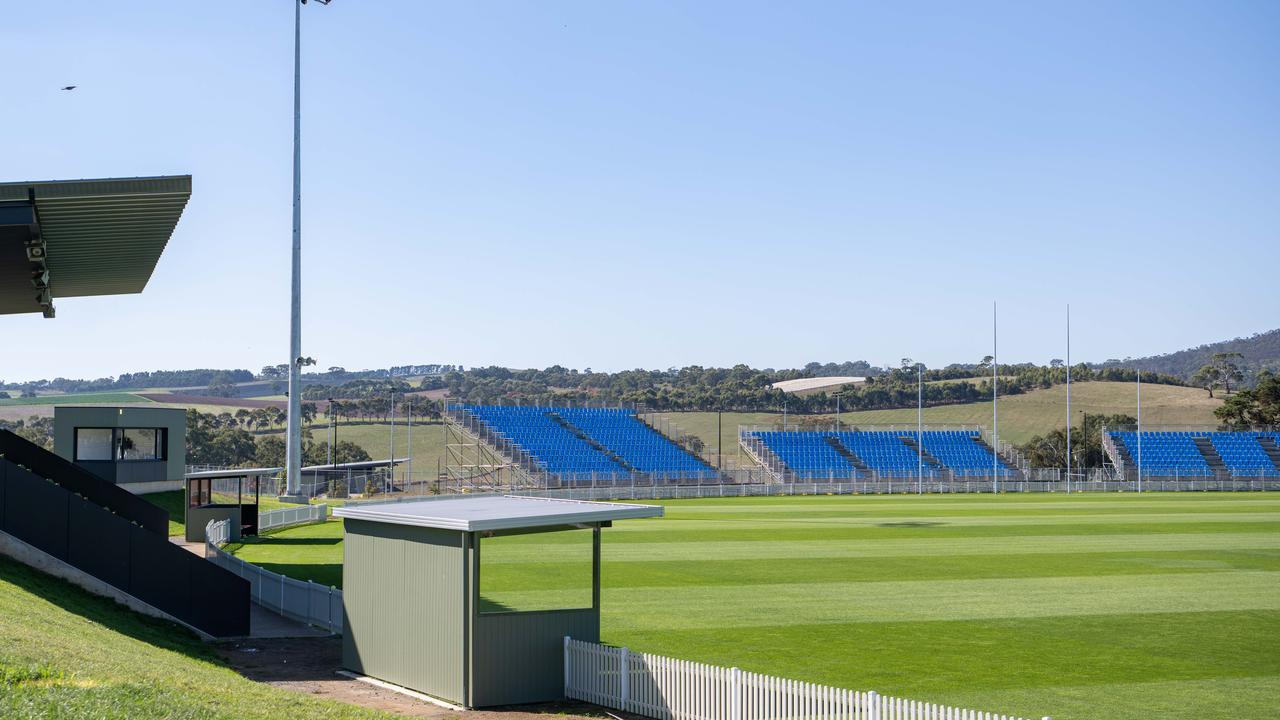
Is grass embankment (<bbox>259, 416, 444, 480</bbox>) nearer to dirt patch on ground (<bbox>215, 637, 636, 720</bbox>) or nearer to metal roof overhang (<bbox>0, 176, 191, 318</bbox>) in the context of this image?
metal roof overhang (<bbox>0, 176, 191, 318</bbox>)

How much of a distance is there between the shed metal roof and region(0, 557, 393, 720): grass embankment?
3109 millimetres

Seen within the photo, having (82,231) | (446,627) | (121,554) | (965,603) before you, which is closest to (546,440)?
(965,603)

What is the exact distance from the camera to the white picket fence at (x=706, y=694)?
42.9 feet

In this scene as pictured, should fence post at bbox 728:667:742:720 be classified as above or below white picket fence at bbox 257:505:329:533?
above

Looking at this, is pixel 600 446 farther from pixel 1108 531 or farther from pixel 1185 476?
pixel 1108 531

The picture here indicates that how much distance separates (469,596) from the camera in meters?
16.2

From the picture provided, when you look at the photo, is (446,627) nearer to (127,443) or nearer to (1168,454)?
(127,443)

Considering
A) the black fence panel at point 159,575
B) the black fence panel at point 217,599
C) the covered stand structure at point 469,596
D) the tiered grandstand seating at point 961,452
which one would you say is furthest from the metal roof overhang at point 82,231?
the tiered grandstand seating at point 961,452

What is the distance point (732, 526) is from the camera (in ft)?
154

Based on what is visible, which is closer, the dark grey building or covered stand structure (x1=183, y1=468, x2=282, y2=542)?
covered stand structure (x1=183, y1=468, x2=282, y2=542)

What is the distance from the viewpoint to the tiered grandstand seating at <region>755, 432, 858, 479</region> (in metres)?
88.3

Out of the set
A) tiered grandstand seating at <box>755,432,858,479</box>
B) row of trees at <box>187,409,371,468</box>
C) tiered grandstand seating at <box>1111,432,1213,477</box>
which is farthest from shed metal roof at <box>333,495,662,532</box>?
row of trees at <box>187,409,371,468</box>

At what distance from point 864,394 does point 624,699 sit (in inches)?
6726

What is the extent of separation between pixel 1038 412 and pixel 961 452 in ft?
248
